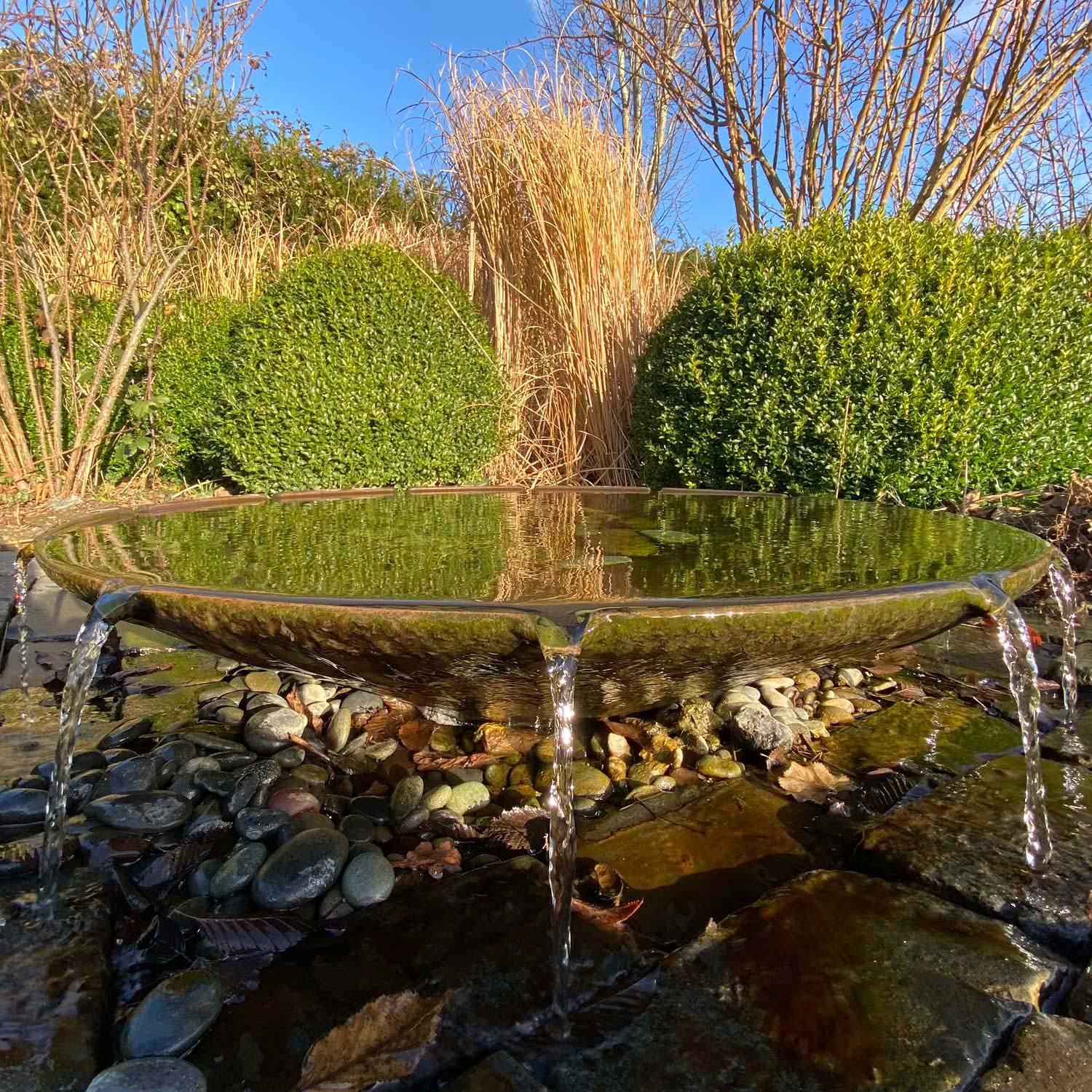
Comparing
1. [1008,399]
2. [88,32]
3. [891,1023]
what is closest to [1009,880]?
[891,1023]

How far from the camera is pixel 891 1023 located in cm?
106

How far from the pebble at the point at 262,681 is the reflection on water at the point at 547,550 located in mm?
607

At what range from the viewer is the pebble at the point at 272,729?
2133 mm

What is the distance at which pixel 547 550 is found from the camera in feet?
6.76

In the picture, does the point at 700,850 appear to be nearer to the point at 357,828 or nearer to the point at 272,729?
the point at 357,828

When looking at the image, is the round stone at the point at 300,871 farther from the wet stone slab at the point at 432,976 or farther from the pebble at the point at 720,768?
the pebble at the point at 720,768

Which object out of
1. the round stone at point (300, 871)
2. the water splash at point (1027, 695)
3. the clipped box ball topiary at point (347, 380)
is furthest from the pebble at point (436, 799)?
the clipped box ball topiary at point (347, 380)

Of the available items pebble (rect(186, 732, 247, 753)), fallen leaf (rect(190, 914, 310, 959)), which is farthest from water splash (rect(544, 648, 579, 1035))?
pebble (rect(186, 732, 247, 753))

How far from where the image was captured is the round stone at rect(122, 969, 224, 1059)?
3.56ft

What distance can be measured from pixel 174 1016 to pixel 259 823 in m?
0.58

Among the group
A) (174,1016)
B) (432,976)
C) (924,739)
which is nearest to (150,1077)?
(174,1016)

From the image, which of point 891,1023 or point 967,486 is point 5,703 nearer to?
point 891,1023

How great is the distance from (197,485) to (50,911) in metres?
5.23

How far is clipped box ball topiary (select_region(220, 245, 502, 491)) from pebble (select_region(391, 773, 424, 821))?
313 centimetres
